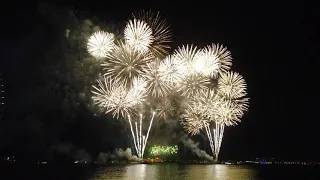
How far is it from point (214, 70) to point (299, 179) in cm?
1462

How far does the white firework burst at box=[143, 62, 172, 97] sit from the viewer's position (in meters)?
46.1

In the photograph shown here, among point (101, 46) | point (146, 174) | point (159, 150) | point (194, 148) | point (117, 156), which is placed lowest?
point (146, 174)

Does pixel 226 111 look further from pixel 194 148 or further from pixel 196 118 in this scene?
pixel 194 148

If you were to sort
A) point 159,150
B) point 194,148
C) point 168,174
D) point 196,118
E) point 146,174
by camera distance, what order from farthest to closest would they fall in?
point 194,148 → point 159,150 → point 196,118 → point 168,174 → point 146,174

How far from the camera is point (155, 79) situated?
46.6 meters

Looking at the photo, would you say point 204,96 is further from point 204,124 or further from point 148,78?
point 148,78

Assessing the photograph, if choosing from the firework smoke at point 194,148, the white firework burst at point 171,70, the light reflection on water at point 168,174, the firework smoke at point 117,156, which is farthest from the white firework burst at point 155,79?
the firework smoke at point 194,148

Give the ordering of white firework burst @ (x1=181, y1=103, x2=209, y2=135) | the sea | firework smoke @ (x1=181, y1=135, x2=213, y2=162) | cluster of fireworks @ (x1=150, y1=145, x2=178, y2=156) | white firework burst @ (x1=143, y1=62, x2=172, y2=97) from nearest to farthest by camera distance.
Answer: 1. the sea
2. white firework burst @ (x1=143, y1=62, x2=172, y2=97)
3. white firework burst @ (x1=181, y1=103, x2=209, y2=135)
4. cluster of fireworks @ (x1=150, y1=145, x2=178, y2=156)
5. firework smoke @ (x1=181, y1=135, x2=213, y2=162)

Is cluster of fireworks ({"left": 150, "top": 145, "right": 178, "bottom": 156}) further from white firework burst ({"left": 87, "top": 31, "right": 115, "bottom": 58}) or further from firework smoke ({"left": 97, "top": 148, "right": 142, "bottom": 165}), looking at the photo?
white firework burst ({"left": 87, "top": 31, "right": 115, "bottom": 58})

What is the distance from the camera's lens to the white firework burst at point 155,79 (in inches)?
1815

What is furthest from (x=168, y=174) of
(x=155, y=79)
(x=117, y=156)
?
(x=117, y=156)

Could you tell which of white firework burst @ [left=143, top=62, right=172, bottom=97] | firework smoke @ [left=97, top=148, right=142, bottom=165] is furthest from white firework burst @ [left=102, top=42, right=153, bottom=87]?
firework smoke @ [left=97, top=148, right=142, bottom=165]

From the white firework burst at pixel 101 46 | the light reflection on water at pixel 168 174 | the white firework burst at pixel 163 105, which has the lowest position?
the light reflection on water at pixel 168 174

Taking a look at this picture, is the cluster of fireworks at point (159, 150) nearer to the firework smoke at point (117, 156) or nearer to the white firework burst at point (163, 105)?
the firework smoke at point (117, 156)
